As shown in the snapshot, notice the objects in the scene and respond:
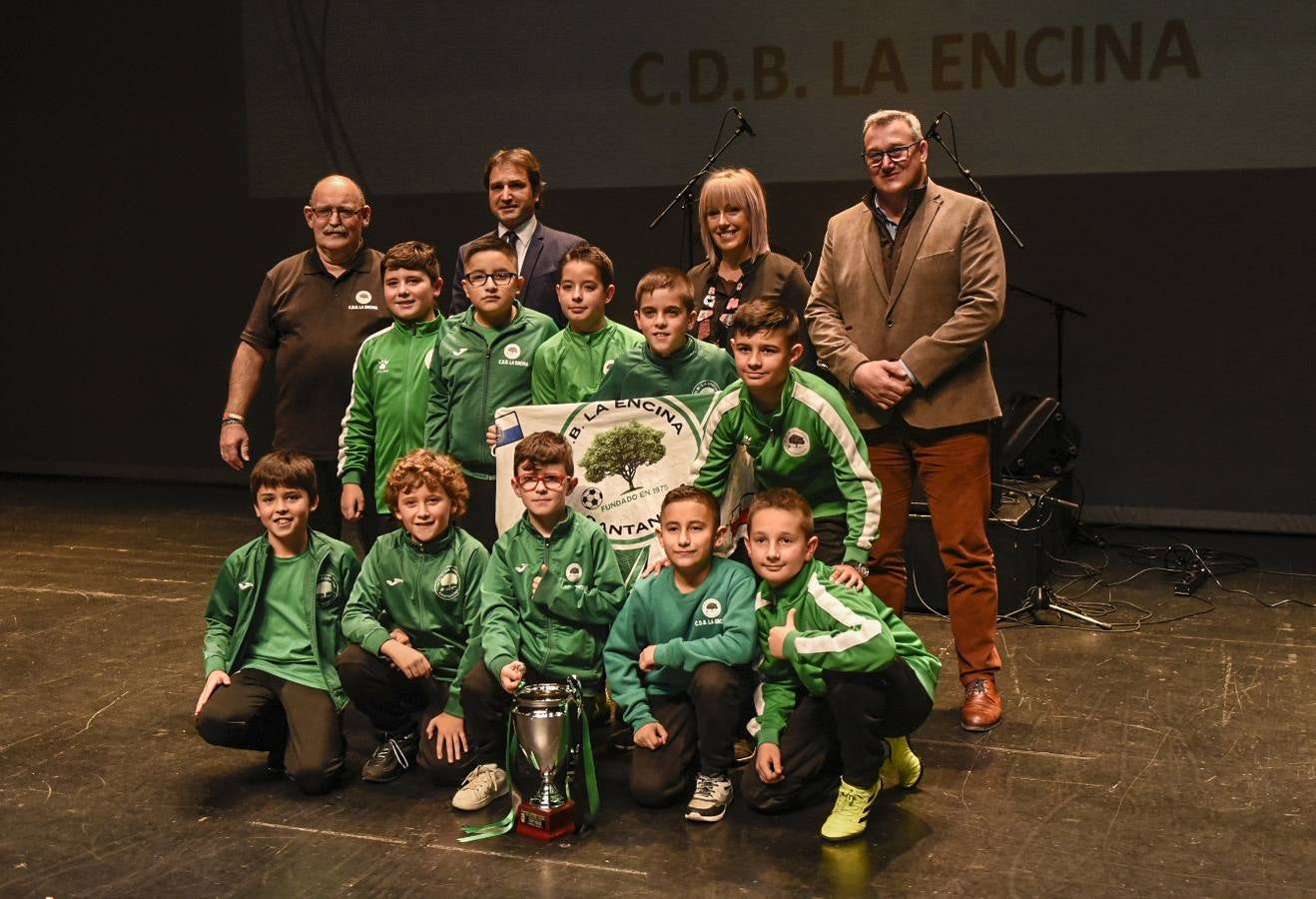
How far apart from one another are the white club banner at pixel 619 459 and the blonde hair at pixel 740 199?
0.65 metres

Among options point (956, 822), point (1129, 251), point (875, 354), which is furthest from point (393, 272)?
point (1129, 251)

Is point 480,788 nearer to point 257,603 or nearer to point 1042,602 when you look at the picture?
point 257,603

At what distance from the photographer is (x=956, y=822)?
2.91 meters

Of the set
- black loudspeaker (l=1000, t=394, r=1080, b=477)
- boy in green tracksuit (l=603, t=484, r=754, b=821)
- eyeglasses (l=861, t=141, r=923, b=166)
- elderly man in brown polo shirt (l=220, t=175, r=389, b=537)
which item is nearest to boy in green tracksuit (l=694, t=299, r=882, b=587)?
boy in green tracksuit (l=603, t=484, r=754, b=821)

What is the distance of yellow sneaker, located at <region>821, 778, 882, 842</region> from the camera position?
2824 mm

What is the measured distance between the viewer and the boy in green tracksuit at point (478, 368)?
3.67 m

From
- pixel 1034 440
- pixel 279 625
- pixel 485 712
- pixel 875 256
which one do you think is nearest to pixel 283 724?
pixel 279 625

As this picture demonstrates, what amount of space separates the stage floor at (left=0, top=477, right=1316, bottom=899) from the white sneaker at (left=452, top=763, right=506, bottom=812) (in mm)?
56

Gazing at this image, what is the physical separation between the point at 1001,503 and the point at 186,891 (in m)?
3.16

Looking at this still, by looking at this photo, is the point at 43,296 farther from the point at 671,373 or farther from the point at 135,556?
the point at 671,373

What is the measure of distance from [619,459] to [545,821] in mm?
1031

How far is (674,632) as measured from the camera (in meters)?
3.12

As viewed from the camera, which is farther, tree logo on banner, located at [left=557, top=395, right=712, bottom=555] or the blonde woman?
the blonde woman

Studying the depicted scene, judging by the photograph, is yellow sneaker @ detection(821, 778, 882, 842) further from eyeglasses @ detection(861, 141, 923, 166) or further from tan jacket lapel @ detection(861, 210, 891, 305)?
eyeglasses @ detection(861, 141, 923, 166)
